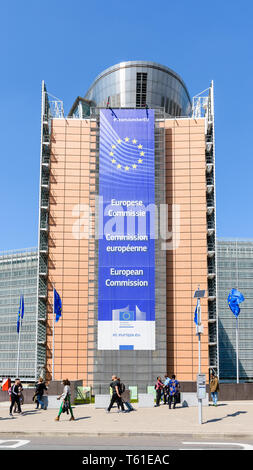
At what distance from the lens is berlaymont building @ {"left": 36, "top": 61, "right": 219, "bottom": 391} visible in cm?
5219

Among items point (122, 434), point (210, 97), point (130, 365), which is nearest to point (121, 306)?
point (130, 365)

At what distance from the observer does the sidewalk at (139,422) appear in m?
18.8

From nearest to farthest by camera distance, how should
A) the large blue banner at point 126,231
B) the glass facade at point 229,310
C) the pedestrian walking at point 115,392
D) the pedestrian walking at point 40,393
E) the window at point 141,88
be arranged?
the pedestrian walking at point 115,392 → the pedestrian walking at point 40,393 → the large blue banner at point 126,231 → the window at point 141,88 → the glass facade at point 229,310

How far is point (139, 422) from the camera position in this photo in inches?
850

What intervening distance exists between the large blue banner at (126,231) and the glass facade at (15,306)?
199 ft

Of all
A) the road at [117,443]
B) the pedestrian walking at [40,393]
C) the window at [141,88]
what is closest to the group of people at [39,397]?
the pedestrian walking at [40,393]

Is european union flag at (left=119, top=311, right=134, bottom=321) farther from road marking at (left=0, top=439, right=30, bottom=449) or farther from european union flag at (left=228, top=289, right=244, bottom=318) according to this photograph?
road marking at (left=0, top=439, right=30, bottom=449)

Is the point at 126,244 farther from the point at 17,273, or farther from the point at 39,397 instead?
the point at 17,273

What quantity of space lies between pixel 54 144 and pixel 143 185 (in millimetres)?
11480

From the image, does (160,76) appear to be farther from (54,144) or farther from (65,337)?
(65,337)

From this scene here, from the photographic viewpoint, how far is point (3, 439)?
58.5 ft

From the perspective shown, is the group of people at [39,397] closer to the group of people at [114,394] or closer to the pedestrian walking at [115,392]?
the group of people at [114,394]

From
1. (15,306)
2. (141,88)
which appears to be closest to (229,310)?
(15,306)

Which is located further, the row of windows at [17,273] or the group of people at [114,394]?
the row of windows at [17,273]
